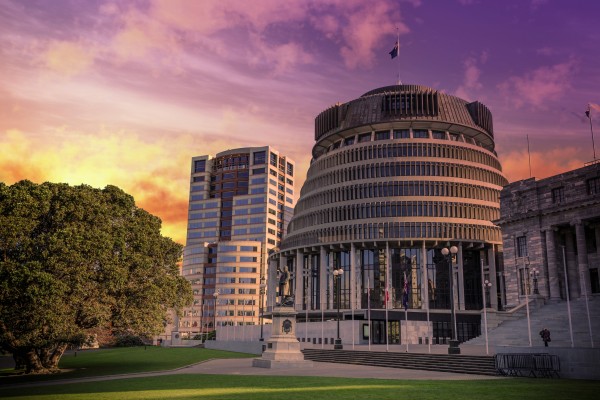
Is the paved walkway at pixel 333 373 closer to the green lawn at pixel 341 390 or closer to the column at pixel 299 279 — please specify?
the green lawn at pixel 341 390

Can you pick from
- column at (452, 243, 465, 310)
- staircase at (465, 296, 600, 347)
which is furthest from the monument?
column at (452, 243, 465, 310)

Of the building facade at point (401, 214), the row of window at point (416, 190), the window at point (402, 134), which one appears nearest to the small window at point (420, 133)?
the building facade at point (401, 214)

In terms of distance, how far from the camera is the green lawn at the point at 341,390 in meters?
21.0

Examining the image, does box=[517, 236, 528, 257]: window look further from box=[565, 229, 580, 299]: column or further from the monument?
the monument

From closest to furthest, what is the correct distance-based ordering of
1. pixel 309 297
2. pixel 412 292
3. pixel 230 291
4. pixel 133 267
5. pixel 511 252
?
pixel 133 267 < pixel 511 252 < pixel 412 292 < pixel 309 297 < pixel 230 291

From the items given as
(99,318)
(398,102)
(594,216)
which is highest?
(398,102)

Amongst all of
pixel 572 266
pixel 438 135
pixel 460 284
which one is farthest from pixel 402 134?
pixel 572 266

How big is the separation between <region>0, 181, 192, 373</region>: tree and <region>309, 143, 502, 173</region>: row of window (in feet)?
179

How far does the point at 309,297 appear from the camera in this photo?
328 ft

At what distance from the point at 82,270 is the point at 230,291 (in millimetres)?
129815

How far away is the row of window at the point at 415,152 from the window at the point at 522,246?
3051 centimetres

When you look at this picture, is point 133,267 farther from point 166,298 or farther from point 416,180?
point 416,180

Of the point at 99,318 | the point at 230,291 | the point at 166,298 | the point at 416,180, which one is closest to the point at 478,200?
the point at 416,180

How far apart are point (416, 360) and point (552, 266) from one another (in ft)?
99.9
